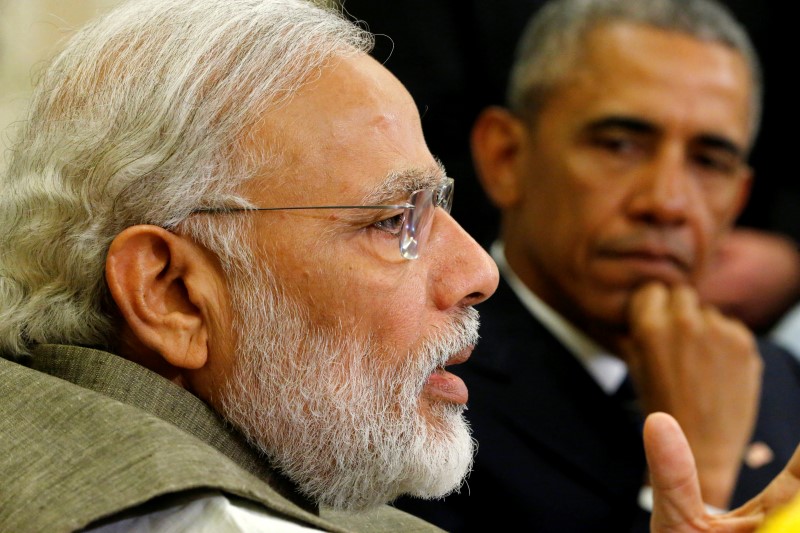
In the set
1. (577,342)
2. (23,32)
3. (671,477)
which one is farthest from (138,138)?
(23,32)

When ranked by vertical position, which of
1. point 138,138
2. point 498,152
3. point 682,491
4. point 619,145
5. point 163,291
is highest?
point 138,138

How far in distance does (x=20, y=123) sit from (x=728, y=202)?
1.79m

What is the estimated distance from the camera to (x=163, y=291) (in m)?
1.48

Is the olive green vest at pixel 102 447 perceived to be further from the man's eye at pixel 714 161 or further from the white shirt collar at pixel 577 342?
the man's eye at pixel 714 161

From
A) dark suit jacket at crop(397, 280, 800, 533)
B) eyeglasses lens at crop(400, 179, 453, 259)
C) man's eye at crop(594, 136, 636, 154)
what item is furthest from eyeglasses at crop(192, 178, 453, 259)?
man's eye at crop(594, 136, 636, 154)

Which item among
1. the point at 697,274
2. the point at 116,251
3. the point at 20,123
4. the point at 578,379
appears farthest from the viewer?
the point at 697,274

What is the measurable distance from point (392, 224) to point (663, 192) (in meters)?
1.25

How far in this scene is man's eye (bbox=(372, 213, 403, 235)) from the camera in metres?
1.54

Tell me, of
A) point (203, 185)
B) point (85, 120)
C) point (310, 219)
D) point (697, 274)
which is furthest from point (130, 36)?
point (697, 274)

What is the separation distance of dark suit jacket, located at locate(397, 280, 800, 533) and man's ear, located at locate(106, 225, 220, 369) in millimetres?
834

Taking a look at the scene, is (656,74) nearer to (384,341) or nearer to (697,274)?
(697,274)

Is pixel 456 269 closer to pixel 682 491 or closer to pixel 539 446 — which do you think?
pixel 682 491

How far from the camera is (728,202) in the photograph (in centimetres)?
280

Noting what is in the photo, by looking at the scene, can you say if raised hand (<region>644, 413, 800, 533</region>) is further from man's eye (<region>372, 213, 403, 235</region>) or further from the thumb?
man's eye (<region>372, 213, 403, 235</region>)
